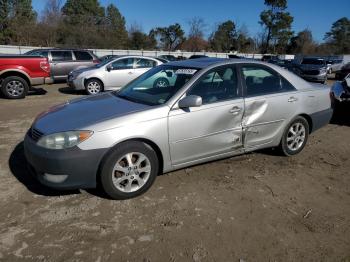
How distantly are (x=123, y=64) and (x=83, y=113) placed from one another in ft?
28.3

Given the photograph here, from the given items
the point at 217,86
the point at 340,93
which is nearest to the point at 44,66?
the point at 217,86

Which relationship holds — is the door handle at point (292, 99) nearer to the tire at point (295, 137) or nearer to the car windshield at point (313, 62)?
the tire at point (295, 137)

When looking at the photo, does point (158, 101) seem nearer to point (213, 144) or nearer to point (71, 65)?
point (213, 144)

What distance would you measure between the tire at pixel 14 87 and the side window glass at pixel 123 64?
121 inches

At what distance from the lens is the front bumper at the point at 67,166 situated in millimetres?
3506

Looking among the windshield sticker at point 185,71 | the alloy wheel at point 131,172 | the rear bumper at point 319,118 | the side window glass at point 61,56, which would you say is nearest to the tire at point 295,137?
the rear bumper at point 319,118

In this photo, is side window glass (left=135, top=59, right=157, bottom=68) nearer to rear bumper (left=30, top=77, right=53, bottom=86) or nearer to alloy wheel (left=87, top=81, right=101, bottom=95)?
alloy wheel (left=87, top=81, right=101, bottom=95)

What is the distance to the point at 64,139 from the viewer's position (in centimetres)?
359

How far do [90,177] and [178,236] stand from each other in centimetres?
115

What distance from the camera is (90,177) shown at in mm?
3633

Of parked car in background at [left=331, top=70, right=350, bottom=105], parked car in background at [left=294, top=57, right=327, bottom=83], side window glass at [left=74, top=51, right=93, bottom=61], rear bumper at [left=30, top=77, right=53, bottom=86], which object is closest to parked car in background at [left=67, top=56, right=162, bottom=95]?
rear bumper at [left=30, top=77, right=53, bottom=86]

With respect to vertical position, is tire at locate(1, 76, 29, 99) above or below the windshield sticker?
below

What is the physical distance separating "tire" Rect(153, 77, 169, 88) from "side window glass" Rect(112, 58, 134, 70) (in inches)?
305

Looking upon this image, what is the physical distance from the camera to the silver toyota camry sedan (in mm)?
3602
